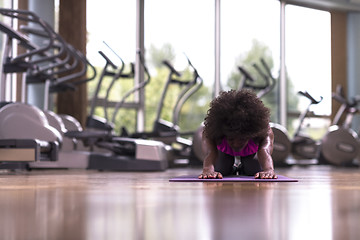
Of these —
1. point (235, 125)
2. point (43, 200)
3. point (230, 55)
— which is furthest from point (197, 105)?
point (43, 200)

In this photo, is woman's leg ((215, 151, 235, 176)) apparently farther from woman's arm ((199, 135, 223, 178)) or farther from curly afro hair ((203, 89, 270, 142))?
curly afro hair ((203, 89, 270, 142))

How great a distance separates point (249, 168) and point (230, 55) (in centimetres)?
557

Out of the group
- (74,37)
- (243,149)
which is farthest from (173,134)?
(243,149)

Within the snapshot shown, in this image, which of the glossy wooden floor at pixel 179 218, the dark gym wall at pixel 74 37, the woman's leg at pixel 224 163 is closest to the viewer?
the glossy wooden floor at pixel 179 218

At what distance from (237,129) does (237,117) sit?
0.18ft

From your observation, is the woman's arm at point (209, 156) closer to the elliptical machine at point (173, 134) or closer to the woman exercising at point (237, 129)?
the woman exercising at point (237, 129)

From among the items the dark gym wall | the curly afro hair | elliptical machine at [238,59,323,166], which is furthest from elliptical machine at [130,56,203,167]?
the curly afro hair

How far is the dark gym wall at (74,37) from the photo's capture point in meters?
6.39

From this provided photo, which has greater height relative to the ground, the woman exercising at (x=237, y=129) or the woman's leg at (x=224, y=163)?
the woman exercising at (x=237, y=129)

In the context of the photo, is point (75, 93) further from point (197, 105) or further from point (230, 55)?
point (230, 55)

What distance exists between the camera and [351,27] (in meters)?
9.51

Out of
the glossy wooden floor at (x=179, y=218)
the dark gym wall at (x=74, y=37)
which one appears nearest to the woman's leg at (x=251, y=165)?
the glossy wooden floor at (x=179, y=218)

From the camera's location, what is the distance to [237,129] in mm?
2430

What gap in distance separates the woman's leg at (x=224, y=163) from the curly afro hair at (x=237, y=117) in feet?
1.03
